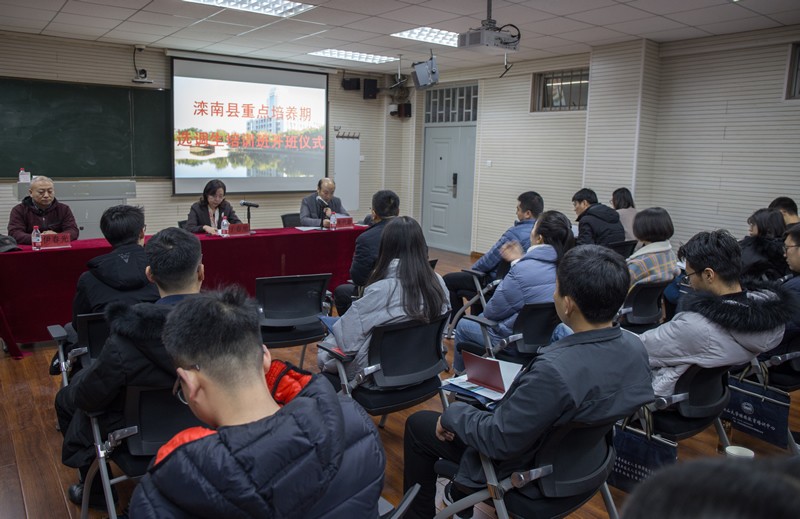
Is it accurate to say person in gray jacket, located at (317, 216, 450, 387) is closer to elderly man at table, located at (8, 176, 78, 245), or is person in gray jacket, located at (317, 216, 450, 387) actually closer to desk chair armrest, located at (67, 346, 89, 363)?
desk chair armrest, located at (67, 346, 89, 363)

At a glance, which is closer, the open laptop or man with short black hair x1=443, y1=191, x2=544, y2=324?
the open laptop

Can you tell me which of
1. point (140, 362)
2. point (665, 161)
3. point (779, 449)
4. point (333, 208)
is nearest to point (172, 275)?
point (140, 362)

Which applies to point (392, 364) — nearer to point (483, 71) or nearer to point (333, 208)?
point (333, 208)

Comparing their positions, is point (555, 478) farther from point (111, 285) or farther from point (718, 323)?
point (111, 285)

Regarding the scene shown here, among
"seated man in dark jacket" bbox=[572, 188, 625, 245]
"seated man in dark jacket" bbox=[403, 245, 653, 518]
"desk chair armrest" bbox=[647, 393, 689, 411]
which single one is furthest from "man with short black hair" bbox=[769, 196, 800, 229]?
"seated man in dark jacket" bbox=[403, 245, 653, 518]

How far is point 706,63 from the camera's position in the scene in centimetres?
691

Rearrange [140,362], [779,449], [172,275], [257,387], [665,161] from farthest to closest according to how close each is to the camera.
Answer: [665,161] < [779,449] < [172,275] < [140,362] < [257,387]

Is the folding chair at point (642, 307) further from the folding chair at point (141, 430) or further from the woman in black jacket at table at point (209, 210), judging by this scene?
the woman in black jacket at table at point (209, 210)

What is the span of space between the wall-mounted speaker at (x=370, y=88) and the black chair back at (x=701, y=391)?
8.57m

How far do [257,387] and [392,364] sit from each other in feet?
4.83

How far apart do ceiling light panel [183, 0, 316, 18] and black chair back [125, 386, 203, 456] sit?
469 cm

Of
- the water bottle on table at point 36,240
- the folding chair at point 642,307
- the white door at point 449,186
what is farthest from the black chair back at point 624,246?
the water bottle on table at point 36,240

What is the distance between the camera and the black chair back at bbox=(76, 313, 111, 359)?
2.58 metres

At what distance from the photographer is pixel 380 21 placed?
20.6ft
